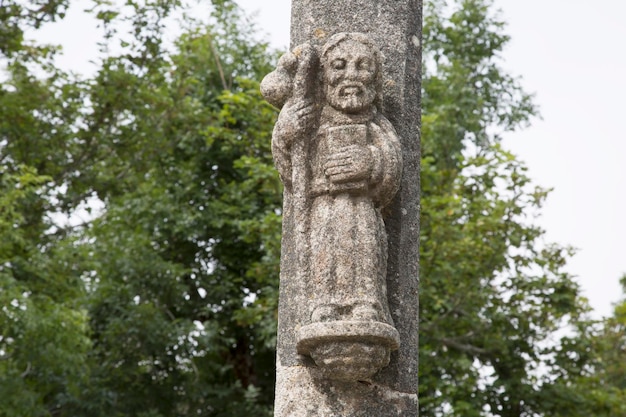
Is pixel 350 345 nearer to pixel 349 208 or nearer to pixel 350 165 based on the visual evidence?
pixel 349 208

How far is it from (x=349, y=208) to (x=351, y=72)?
658mm

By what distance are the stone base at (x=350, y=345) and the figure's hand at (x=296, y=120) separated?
957 millimetres

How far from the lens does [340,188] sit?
211 inches

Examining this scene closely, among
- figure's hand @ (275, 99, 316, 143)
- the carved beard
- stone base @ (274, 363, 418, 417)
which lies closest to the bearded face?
the carved beard

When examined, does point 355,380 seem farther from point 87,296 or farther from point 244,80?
point 87,296

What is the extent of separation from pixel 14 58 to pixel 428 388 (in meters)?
7.04

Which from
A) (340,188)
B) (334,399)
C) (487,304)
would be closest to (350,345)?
(334,399)

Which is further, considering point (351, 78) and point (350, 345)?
point (351, 78)

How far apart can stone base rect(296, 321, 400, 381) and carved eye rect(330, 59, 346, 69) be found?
126cm

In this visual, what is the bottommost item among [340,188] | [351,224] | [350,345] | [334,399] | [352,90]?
[334,399]

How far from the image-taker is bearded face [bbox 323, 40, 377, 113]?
547 cm

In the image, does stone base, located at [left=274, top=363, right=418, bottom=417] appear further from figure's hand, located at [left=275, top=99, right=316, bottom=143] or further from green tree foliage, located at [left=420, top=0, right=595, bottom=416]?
green tree foliage, located at [left=420, top=0, right=595, bottom=416]

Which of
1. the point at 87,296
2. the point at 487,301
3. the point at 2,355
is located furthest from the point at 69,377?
the point at 487,301

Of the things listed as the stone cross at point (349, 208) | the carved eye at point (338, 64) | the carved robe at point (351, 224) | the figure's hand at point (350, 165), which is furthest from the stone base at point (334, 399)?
the carved eye at point (338, 64)
